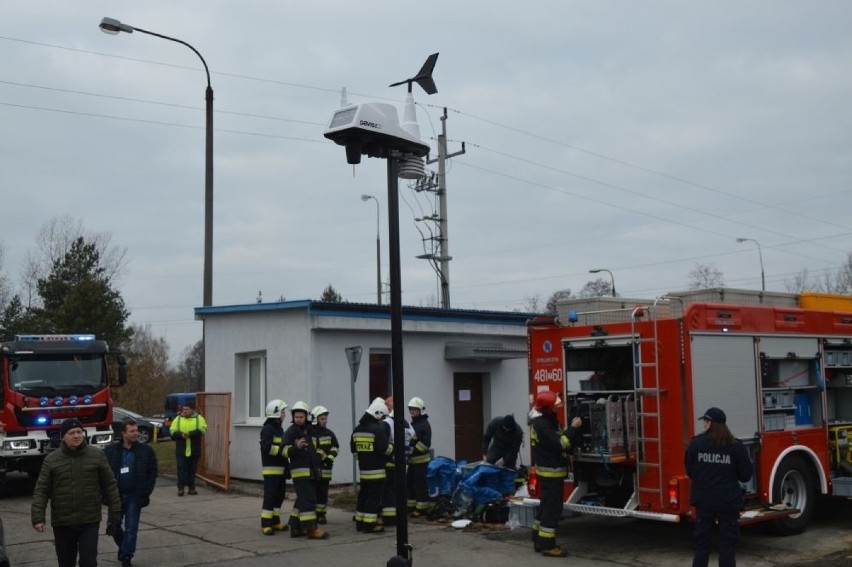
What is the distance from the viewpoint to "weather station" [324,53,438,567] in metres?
7.18

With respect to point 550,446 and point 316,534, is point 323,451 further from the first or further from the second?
point 550,446

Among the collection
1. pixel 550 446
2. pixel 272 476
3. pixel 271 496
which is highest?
pixel 550 446

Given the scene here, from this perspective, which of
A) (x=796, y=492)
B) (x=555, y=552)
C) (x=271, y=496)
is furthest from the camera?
(x=271, y=496)

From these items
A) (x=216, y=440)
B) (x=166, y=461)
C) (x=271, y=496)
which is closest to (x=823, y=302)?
(x=271, y=496)

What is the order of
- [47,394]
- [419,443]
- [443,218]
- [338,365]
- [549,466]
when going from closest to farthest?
[549,466] < [419,443] < [47,394] < [338,365] < [443,218]

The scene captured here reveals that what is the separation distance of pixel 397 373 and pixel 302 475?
5073 millimetres

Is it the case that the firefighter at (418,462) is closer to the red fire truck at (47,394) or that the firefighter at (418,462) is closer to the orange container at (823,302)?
the orange container at (823,302)

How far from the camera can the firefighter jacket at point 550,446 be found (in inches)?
408

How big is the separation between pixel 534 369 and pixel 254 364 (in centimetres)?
821

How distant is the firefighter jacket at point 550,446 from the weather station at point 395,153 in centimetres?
328

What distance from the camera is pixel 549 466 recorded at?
34.3ft

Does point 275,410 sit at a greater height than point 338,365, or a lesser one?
lesser

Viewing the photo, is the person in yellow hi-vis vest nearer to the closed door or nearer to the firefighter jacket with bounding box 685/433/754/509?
the closed door

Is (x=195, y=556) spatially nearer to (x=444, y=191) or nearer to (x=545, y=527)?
(x=545, y=527)
